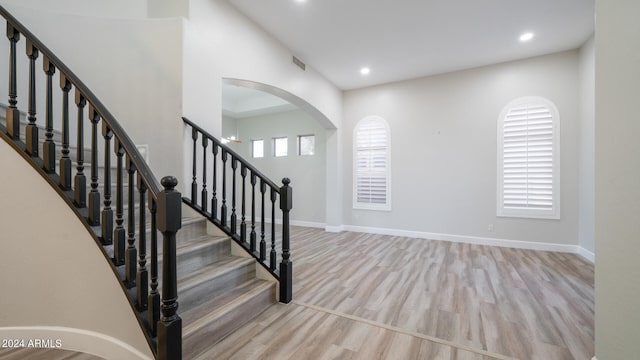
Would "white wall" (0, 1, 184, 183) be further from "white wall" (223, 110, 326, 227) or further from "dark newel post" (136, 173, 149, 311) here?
"white wall" (223, 110, 326, 227)

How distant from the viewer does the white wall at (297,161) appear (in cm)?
664

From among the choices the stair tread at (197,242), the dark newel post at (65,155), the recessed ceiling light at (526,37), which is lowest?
the stair tread at (197,242)

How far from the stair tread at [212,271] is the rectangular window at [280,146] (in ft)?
16.2

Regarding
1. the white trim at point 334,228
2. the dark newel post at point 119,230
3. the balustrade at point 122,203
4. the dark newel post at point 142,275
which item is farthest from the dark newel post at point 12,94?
the white trim at point 334,228

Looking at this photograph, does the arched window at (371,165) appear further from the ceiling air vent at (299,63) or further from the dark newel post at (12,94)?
the dark newel post at (12,94)

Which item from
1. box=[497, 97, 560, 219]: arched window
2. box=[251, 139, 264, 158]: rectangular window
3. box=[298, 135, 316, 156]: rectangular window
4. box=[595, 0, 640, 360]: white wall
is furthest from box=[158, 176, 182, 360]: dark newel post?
box=[251, 139, 264, 158]: rectangular window

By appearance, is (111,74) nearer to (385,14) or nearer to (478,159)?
(385,14)

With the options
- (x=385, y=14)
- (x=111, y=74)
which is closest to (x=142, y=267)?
(x=111, y=74)

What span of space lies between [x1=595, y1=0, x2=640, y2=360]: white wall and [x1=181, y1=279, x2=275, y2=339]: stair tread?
2332 millimetres

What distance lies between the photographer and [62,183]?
168cm

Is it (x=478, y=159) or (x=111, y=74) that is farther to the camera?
(x=478, y=159)

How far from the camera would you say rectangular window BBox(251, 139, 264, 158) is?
752 centimetres

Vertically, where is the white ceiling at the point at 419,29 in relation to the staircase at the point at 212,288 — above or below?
above

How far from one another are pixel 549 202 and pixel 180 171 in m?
5.72
